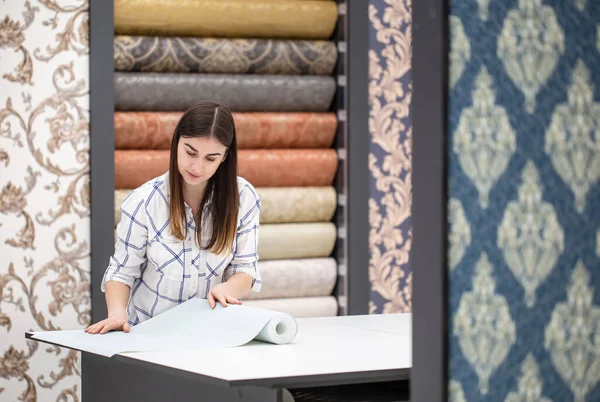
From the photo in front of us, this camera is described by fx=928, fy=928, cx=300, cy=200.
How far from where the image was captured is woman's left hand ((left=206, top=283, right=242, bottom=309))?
2.88 metres

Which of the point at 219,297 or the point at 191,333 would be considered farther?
the point at 219,297

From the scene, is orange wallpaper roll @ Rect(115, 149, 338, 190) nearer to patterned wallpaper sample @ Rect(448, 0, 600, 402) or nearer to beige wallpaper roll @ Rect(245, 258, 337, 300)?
beige wallpaper roll @ Rect(245, 258, 337, 300)

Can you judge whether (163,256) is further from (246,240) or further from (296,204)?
(296,204)

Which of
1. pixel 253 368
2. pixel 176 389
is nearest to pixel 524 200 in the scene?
pixel 253 368

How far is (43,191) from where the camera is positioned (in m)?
4.14

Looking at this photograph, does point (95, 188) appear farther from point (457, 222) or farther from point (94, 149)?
point (457, 222)

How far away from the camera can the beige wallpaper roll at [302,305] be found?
446cm

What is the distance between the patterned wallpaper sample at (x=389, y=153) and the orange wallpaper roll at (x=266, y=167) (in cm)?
25

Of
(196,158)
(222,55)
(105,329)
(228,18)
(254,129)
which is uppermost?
(228,18)

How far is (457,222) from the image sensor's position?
1437mm

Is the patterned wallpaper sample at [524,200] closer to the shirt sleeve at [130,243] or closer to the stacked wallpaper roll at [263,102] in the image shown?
the shirt sleeve at [130,243]

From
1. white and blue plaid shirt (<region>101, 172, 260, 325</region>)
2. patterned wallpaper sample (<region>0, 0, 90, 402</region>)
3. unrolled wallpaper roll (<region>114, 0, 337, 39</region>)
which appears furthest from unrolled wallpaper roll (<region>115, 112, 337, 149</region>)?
white and blue plaid shirt (<region>101, 172, 260, 325</region>)

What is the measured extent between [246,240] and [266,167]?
133 cm

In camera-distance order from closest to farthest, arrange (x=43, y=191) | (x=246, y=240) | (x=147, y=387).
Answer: (x=147, y=387)
(x=246, y=240)
(x=43, y=191)
